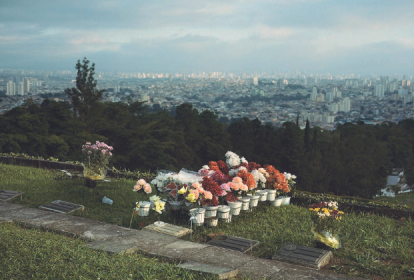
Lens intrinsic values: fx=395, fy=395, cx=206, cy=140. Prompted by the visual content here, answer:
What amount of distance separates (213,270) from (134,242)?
1.30m

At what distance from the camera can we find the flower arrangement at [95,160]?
716cm

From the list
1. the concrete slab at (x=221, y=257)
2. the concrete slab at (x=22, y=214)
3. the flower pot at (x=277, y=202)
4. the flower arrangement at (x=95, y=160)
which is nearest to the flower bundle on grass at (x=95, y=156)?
the flower arrangement at (x=95, y=160)

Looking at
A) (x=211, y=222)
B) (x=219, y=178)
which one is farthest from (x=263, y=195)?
(x=211, y=222)

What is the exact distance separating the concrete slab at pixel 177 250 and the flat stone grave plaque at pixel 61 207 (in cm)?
218

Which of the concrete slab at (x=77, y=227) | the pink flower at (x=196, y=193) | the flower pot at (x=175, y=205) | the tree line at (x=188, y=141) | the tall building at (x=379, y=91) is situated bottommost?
the tree line at (x=188, y=141)

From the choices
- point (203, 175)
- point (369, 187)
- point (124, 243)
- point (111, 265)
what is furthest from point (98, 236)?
point (369, 187)

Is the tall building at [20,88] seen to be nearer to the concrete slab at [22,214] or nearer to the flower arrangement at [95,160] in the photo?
the flower arrangement at [95,160]

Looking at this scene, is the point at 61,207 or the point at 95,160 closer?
the point at 61,207

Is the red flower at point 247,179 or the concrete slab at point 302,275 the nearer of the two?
the concrete slab at point 302,275

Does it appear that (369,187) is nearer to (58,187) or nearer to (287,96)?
(58,187)

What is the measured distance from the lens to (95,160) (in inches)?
282

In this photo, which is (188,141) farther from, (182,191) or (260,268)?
(260,268)

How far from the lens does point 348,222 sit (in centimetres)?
568

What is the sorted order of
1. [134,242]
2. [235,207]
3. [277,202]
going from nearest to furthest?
[134,242], [235,207], [277,202]
